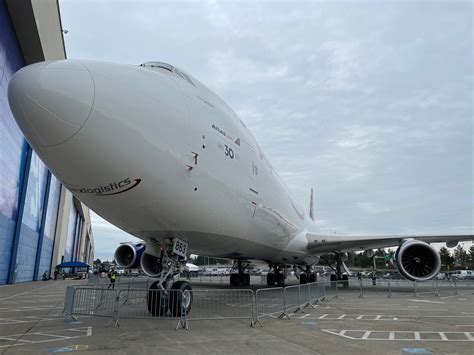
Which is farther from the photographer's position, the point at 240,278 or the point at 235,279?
the point at 235,279

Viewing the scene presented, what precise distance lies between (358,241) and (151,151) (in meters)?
14.2

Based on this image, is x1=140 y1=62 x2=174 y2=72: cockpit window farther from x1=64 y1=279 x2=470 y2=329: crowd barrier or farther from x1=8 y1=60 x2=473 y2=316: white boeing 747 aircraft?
x1=64 y1=279 x2=470 y2=329: crowd barrier

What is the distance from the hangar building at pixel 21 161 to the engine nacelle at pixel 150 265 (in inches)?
701

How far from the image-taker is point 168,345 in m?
6.00

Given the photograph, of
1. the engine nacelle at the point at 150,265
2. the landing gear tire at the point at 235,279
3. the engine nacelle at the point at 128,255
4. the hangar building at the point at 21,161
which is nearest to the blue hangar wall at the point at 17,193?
the hangar building at the point at 21,161

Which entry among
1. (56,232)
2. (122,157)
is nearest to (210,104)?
(122,157)

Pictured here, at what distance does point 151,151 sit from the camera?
21.8 ft

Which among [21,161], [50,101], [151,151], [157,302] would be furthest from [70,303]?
[21,161]

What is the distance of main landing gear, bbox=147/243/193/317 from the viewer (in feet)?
26.6

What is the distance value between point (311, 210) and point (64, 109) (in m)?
27.0

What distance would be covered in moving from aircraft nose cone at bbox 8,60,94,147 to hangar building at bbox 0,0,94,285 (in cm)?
1946

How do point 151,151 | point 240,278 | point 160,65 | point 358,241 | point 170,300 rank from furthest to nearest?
1. point 240,278
2. point 358,241
3. point 160,65
4. point 170,300
5. point 151,151

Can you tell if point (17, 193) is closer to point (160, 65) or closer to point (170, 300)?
point (160, 65)

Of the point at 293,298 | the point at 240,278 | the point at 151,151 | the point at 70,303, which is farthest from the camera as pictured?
the point at 240,278
